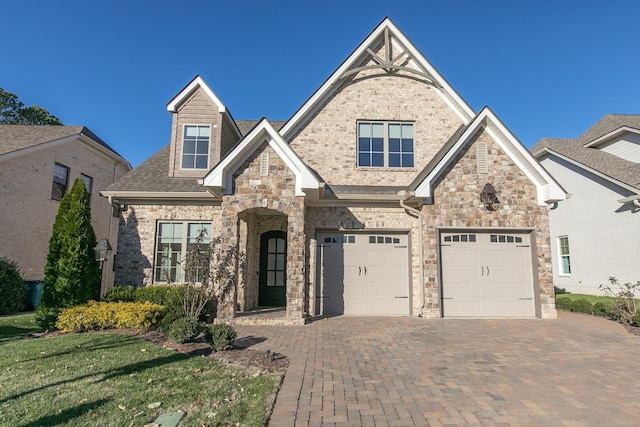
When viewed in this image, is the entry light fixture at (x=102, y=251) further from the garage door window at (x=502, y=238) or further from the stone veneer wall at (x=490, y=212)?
the garage door window at (x=502, y=238)

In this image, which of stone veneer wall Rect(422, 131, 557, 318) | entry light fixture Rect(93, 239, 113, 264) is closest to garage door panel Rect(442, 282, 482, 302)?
stone veneer wall Rect(422, 131, 557, 318)

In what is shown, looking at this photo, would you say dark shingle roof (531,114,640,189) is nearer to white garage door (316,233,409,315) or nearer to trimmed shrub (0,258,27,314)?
white garage door (316,233,409,315)

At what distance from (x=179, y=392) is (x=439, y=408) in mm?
3078

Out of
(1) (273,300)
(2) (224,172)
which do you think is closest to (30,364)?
(2) (224,172)

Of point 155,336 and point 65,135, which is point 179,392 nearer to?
point 155,336

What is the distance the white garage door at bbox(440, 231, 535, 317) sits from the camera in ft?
33.4

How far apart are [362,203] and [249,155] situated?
11.9 feet

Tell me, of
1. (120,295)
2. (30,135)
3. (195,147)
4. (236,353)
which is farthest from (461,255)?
(30,135)

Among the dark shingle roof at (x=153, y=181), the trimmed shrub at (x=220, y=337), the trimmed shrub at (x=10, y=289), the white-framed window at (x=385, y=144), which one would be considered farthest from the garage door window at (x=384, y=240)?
the trimmed shrub at (x=10, y=289)

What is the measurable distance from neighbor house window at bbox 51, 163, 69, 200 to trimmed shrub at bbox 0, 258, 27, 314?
4839 mm

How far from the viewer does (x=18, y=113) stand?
32.4 meters

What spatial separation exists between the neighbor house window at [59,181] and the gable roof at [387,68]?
1141 cm

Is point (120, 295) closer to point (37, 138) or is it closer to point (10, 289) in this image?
point (10, 289)

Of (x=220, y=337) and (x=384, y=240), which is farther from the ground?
(x=384, y=240)
